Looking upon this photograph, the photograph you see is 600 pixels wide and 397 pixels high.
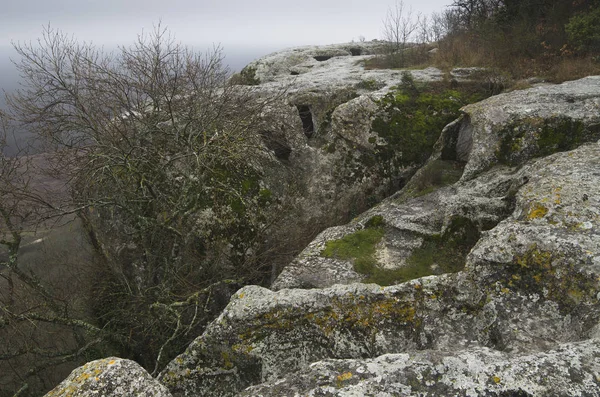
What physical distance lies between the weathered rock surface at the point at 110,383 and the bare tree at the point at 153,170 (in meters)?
6.68

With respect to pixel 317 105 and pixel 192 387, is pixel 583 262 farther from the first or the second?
pixel 317 105

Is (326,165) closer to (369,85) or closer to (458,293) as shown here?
(369,85)

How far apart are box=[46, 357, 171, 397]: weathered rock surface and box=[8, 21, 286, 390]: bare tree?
668cm

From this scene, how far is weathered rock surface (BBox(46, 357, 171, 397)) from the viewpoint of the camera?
3627mm

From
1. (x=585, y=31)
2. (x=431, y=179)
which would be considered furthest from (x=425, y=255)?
(x=585, y=31)

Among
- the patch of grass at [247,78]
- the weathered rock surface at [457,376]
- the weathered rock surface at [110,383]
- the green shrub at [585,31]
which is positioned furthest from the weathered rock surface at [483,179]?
the patch of grass at [247,78]

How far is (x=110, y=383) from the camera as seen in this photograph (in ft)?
12.0

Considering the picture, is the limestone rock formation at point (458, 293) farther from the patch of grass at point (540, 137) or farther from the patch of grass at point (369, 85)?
the patch of grass at point (369, 85)

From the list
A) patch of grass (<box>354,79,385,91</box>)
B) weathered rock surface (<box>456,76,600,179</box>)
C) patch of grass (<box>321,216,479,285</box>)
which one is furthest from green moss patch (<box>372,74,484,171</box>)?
patch of grass (<box>321,216,479,285</box>)

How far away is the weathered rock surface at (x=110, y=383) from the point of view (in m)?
3.63

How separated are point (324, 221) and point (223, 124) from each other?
497 centimetres

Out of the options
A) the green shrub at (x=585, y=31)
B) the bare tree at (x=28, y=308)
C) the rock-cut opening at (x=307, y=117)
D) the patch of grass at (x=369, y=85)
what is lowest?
the bare tree at (x=28, y=308)

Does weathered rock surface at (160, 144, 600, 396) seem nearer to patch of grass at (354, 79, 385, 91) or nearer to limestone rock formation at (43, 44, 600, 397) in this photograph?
limestone rock formation at (43, 44, 600, 397)

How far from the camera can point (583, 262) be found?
4695 mm
